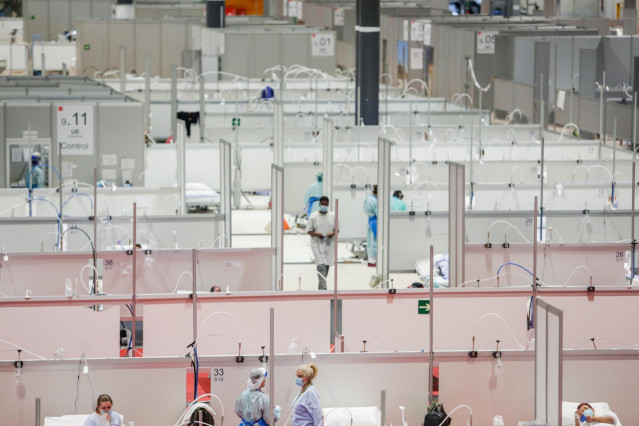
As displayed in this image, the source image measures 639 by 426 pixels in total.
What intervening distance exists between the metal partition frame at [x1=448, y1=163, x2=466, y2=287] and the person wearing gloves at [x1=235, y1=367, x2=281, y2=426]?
339 cm

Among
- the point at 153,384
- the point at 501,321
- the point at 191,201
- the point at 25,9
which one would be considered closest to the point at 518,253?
the point at 501,321

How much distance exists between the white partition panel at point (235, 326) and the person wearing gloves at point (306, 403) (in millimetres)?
1626

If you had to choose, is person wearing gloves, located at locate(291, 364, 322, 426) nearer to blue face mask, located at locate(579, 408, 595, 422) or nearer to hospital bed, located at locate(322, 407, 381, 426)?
hospital bed, located at locate(322, 407, 381, 426)

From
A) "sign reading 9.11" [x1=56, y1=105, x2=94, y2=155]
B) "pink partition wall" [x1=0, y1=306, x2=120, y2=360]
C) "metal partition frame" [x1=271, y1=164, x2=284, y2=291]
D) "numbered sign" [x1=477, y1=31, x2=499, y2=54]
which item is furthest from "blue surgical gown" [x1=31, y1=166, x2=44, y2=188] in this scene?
"numbered sign" [x1=477, y1=31, x2=499, y2=54]

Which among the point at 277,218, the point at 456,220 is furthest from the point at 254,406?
the point at 456,220

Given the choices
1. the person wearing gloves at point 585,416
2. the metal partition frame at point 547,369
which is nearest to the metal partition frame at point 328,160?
the person wearing gloves at point 585,416

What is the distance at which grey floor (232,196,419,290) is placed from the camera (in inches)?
567

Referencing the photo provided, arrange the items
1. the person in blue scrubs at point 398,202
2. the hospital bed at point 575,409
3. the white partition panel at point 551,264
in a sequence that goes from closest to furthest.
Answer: the hospital bed at point 575,409 < the white partition panel at point 551,264 < the person in blue scrubs at point 398,202

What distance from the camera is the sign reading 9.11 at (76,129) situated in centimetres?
1593

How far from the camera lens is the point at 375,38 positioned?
19656 mm

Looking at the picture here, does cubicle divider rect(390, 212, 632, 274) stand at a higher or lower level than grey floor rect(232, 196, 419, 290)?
higher

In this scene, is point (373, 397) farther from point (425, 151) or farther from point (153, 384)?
point (425, 151)

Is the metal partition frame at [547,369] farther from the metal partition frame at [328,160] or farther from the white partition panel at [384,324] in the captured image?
the metal partition frame at [328,160]

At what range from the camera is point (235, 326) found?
9859mm
